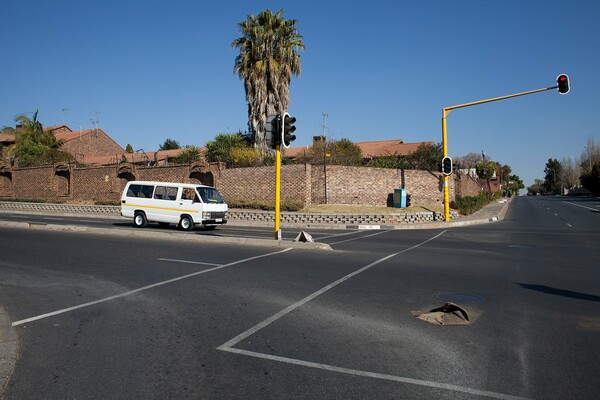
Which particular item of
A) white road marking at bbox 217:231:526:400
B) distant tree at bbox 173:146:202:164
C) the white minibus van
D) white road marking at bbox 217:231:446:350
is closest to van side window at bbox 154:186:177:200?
the white minibus van

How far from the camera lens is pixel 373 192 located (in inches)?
1187

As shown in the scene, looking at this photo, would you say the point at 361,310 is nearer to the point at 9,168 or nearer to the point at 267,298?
the point at 267,298

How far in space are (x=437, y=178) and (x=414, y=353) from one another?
94.3ft

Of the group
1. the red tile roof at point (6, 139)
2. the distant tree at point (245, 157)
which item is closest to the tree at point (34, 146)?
the red tile roof at point (6, 139)

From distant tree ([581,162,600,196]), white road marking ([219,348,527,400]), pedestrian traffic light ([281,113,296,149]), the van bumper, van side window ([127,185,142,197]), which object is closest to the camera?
white road marking ([219,348,527,400])

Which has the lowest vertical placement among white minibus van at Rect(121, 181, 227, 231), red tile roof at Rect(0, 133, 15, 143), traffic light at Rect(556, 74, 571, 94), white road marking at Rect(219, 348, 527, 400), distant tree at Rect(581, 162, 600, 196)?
white road marking at Rect(219, 348, 527, 400)

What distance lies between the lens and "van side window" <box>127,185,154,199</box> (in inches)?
818

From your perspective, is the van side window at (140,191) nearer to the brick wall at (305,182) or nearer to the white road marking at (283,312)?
the brick wall at (305,182)

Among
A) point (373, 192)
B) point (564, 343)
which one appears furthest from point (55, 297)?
point (373, 192)

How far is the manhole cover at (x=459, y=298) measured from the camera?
7289 millimetres

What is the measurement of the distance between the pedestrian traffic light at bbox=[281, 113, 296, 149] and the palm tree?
2195 centimetres

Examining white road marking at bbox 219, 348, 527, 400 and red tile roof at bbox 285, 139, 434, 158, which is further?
red tile roof at bbox 285, 139, 434, 158

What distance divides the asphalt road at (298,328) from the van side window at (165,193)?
858 cm

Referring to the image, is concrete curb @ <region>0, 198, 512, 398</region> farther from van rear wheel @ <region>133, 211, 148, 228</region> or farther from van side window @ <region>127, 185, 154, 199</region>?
van side window @ <region>127, 185, 154, 199</region>
